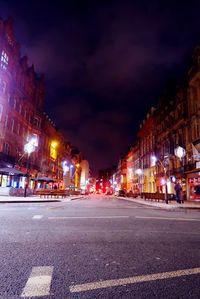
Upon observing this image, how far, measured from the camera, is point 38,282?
2979 millimetres

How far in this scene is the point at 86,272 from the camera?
11.2 ft

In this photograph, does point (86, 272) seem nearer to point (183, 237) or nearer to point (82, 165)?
point (183, 237)

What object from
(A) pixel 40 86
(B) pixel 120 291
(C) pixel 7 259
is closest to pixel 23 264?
(C) pixel 7 259

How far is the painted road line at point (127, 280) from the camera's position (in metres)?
2.84

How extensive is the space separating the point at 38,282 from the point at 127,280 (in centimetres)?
106

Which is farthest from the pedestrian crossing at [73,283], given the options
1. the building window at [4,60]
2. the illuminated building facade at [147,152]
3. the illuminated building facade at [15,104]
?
the illuminated building facade at [147,152]

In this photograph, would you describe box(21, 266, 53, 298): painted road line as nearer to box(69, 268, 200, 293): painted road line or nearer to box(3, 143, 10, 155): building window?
box(69, 268, 200, 293): painted road line

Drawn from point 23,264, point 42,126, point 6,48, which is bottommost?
point 23,264

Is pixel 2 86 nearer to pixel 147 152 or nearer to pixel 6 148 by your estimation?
pixel 6 148

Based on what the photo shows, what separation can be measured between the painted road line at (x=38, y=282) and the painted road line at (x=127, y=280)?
30 cm

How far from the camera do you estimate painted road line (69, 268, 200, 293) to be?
9.32 feet

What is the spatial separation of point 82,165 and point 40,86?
100734mm

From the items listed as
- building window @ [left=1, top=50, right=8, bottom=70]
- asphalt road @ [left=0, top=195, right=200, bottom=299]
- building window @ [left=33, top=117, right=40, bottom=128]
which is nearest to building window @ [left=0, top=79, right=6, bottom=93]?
building window @ [left=1, top=50, right=8, bottom=70]

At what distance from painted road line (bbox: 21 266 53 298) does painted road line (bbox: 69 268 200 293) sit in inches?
11.8
